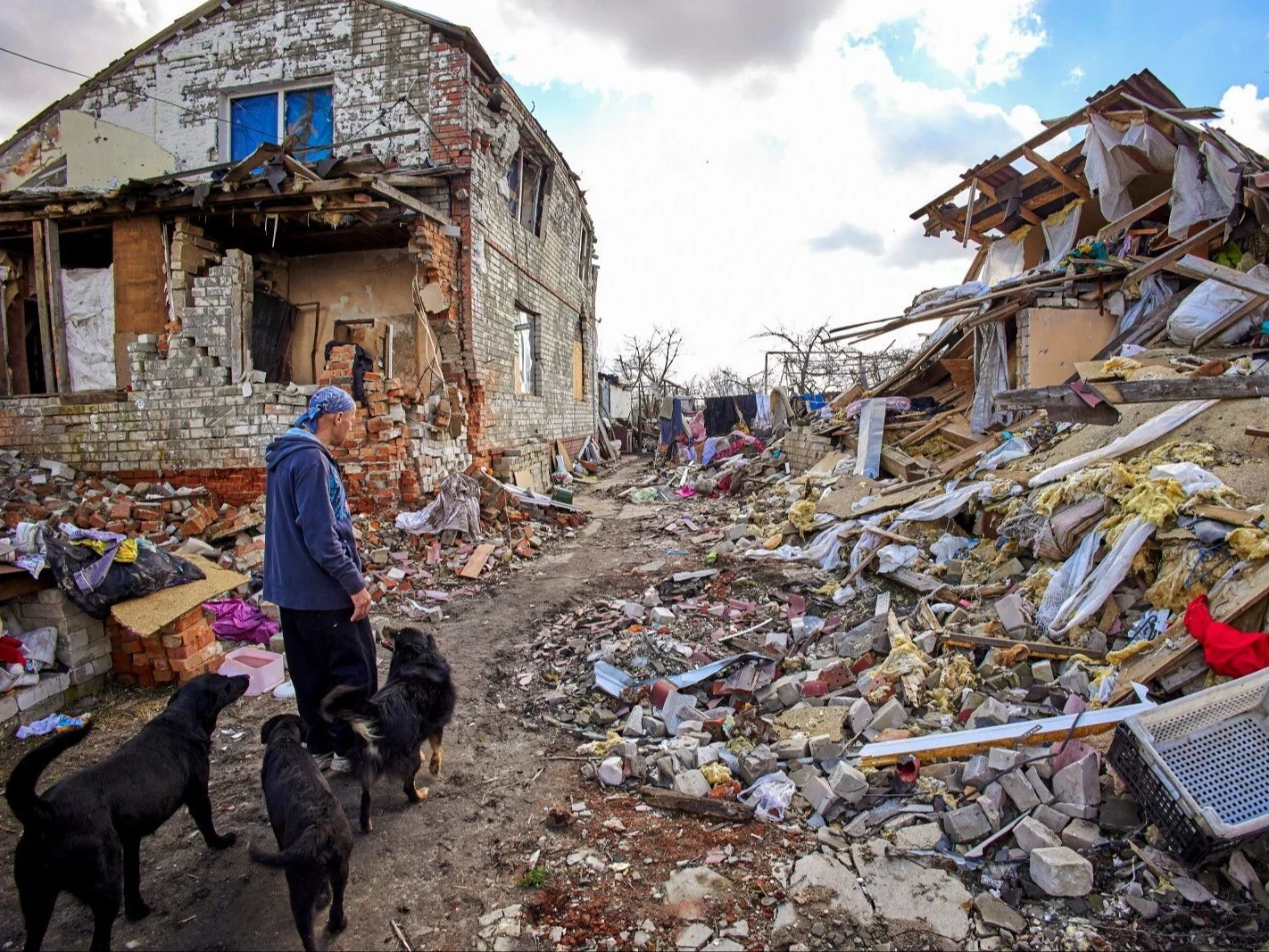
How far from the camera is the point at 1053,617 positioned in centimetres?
401

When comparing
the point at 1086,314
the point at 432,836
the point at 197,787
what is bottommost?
the point at 432,836

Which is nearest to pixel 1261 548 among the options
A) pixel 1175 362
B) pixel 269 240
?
pixel 1175 362

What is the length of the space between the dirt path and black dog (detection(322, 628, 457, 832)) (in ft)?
0.73

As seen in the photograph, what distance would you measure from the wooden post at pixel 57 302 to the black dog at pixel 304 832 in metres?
8.90

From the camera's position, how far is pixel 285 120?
33.8ft

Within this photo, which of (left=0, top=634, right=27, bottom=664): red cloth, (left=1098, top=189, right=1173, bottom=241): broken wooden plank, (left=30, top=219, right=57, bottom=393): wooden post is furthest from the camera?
(left=30, top=219, right=57, bottom=393): wooden post

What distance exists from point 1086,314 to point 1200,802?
7.12m

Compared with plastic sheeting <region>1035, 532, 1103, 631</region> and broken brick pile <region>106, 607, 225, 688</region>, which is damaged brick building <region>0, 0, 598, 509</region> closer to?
broken brick pile <region>106, 607, 225, 688</region>

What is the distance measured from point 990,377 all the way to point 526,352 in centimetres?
824

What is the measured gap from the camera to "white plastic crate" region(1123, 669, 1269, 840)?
2.33 metres

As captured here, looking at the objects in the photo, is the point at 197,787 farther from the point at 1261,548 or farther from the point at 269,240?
the point at 269,240

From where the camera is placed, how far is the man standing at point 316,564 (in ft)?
9.24

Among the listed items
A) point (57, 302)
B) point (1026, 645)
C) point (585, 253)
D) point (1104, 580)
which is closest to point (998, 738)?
point (1026, 645)

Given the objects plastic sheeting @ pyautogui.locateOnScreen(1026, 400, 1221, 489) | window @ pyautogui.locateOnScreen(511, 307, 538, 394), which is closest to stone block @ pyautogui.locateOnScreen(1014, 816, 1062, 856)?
plastic sheeting @ pyautogui.locateOnScreen(1026, 400, 1221, 489)
